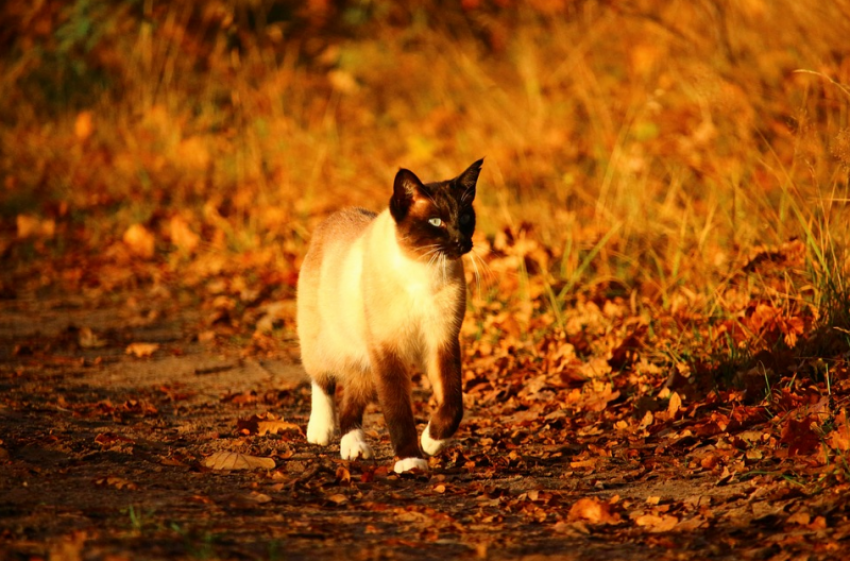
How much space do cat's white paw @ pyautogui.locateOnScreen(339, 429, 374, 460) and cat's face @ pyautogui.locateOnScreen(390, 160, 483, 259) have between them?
90 centimetres

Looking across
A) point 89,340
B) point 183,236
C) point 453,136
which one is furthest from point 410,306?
point 453,136

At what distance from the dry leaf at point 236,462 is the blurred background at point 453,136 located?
8.15ft

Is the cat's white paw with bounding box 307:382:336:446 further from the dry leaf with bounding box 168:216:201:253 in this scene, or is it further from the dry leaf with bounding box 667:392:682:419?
the dry leaf with bounding box 168:216:201:253

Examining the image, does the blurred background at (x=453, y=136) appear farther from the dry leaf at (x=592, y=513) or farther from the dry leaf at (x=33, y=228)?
the dry leaf at (x=592, y=513)

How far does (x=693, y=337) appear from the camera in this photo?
5.59m

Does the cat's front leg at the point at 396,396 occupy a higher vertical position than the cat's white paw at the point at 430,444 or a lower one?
higher

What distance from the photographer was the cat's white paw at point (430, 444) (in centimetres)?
450

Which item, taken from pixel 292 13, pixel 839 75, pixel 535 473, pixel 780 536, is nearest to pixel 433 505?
pixel 535 473

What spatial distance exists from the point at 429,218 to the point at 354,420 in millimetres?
1040

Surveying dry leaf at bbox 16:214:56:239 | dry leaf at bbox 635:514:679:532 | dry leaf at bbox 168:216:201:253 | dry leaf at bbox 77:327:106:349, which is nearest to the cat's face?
dry leaf at bbox 635:514:679:532

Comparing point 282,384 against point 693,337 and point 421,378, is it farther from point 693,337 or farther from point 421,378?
point 693,337

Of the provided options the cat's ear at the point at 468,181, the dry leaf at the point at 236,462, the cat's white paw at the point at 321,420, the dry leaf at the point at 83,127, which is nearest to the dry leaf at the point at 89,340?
the cat's white paw at the point at 321,420

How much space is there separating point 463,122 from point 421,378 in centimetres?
534

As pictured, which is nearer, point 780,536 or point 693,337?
point 780,536
